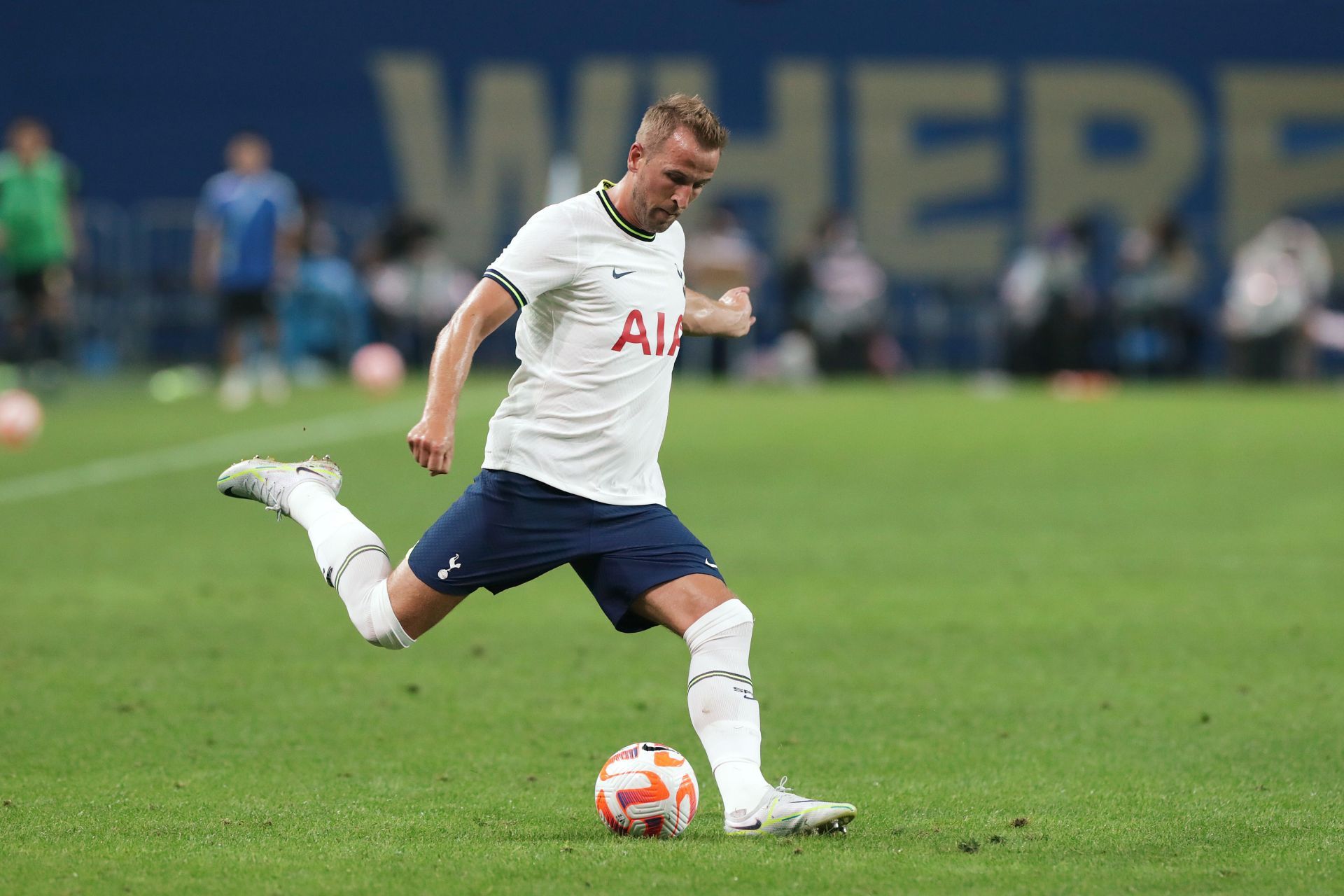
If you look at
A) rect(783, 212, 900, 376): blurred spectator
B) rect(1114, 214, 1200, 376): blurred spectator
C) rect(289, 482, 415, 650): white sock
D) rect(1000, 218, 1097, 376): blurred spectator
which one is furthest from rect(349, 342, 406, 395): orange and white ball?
rect(289, 482, 415, 650): white sock

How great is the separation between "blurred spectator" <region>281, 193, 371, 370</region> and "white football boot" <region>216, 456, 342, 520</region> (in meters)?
20.0

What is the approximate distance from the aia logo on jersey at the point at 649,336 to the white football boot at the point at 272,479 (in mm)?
1367

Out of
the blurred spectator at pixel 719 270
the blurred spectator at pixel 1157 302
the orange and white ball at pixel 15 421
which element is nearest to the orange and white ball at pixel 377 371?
the blurred spectator at pixel 719 270

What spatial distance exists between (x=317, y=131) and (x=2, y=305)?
5.29 m

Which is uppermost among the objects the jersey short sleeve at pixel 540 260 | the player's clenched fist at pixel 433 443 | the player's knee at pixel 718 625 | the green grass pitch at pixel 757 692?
the jersey short sleeve at pixel 540 260

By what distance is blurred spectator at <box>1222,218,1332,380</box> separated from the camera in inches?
1018

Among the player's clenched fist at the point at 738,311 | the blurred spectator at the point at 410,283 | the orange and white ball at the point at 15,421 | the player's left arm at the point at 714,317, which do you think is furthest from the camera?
the blurred spectator at the point at 410,283

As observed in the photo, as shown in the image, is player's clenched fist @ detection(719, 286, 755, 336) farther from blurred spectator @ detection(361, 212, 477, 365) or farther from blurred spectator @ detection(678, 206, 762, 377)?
blurred spectator @ detection(361, 212, 477, 365)

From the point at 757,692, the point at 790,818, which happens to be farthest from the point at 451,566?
the point at 757,692

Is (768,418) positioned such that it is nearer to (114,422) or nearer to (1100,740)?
(114,422)

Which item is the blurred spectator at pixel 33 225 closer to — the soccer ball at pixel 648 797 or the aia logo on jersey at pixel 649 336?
the aia logo on jersey at pixel 649 336

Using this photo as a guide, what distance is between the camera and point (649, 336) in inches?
224

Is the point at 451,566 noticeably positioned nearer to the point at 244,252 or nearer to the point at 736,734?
the point at 736,734

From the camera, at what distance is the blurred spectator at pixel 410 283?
87.5 ft
